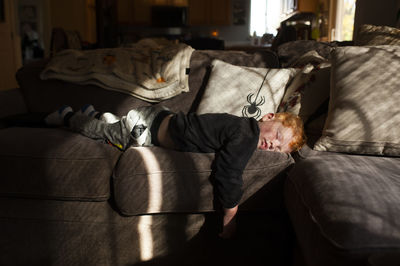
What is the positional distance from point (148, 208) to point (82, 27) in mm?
7326

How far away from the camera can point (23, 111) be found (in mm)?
2314

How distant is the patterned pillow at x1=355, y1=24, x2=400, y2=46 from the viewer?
205 cm

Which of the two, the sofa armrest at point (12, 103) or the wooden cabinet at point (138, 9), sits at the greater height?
the wooden cabinet at point (138, 9)

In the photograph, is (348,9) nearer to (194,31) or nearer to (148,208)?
(194,31)

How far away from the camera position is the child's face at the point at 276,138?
66.7 inches

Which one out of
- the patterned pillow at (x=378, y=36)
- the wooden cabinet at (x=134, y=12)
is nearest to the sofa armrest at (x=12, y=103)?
the patterned pillow at (x=378, y=36)

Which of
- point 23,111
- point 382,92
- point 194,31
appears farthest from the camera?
point 194,31

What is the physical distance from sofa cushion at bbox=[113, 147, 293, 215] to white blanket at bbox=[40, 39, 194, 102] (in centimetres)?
78

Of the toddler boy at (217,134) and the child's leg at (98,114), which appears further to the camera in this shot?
the child's leg at (98,114)

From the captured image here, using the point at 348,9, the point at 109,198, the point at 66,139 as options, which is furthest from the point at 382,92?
the point at 348,9

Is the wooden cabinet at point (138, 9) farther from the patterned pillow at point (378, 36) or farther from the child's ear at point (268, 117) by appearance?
the child's ear at point (268, 117)

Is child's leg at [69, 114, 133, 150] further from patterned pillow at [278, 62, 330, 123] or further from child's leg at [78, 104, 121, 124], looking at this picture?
patterned pillow at [278, 62, 330, 123]

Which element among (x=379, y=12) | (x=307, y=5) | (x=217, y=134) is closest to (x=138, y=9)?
(x=307, y=5)

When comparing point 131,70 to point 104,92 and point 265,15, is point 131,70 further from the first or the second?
point 265,15
